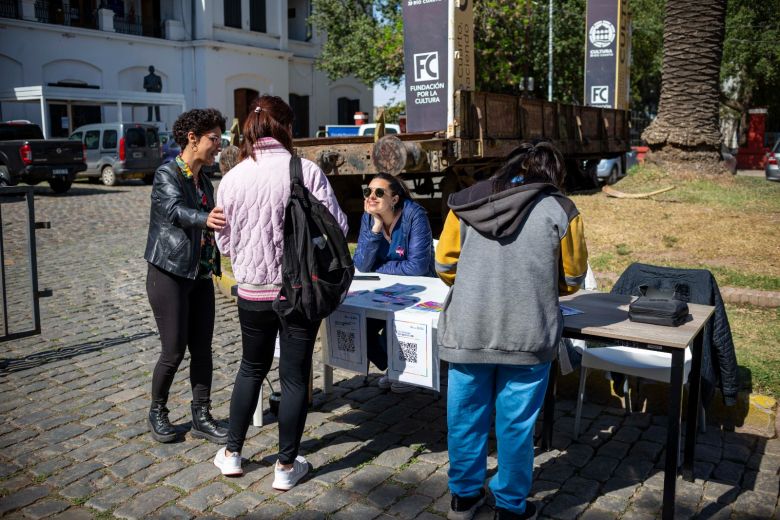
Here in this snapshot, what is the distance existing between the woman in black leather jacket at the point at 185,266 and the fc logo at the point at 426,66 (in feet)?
24.5

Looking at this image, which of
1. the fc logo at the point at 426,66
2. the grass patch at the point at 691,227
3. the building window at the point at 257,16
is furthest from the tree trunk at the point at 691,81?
the building window at the point at 257,16

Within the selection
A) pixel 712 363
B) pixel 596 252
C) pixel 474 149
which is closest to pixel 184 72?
pixel 474 149

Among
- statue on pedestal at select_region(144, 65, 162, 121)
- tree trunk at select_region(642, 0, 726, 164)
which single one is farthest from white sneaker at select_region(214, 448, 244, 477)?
statue on pedestal at select_region(144, 65, 162, 121)

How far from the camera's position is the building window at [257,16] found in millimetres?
33625

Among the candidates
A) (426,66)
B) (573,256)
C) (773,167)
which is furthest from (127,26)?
(573,256)

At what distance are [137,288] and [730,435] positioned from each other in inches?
256

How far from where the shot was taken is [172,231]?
14.2ft

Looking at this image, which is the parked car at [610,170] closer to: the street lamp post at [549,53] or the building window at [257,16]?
the street lamp post at [549,53]

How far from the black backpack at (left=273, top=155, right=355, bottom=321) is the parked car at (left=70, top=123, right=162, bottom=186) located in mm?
18689

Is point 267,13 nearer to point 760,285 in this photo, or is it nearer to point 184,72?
point 184,72

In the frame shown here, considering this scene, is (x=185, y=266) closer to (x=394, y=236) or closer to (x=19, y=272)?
(x=394, y=236)

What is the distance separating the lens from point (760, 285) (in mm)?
7359

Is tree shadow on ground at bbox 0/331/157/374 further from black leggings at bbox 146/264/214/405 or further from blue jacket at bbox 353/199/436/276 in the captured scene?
blue jacket at bbox 353/199/436/276

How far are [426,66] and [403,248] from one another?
272 inches
